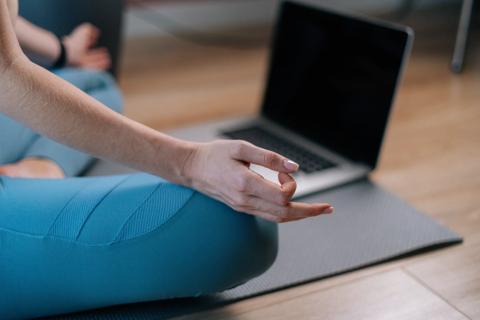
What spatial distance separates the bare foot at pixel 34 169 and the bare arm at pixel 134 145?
0.90 ft

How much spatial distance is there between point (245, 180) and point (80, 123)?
214mm

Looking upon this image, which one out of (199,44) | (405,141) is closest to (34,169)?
(405,141)

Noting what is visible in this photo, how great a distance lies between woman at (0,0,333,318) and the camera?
0.78 m

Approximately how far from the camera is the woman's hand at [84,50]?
1.44 meters

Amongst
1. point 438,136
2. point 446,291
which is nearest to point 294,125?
point 438,136

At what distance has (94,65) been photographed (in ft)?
4.83

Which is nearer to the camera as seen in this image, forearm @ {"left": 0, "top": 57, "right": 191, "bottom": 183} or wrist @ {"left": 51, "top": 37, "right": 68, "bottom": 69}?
forearm @ {"left": 0, "top": 57, "right": 191, "bottom": 183}

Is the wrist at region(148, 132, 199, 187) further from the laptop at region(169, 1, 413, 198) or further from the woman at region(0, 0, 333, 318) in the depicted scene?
the laptop at region(169, 1, 413, 198)

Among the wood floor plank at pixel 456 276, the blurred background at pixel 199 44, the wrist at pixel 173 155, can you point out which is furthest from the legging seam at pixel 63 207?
the blurred background at pixel 199 44

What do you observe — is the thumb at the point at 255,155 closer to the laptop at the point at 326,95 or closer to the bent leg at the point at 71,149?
the laptop at the point at 326,95

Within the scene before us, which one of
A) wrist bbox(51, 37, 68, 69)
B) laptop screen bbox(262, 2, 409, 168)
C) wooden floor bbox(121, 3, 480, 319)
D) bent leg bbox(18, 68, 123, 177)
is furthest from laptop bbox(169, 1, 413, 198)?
wrist bbox(51, 37, 68, 69)

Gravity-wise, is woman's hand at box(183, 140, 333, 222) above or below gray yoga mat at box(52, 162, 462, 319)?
above

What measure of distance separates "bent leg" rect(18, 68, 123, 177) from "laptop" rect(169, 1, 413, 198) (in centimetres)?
23

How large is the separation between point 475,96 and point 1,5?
1361 mm
